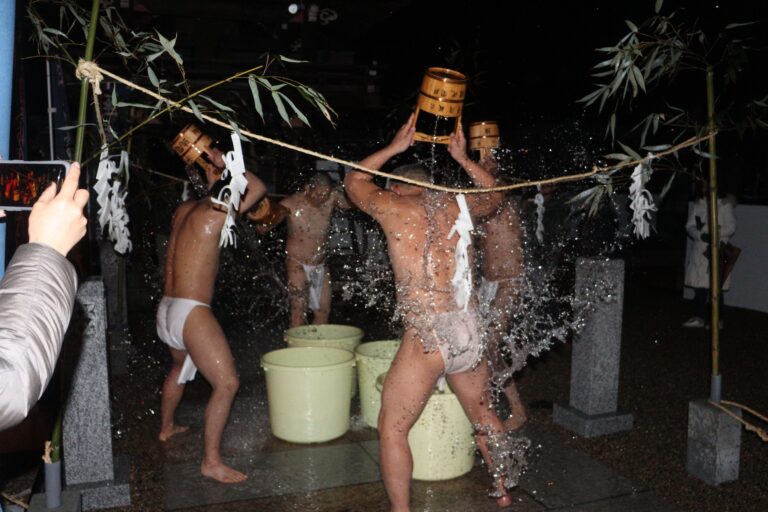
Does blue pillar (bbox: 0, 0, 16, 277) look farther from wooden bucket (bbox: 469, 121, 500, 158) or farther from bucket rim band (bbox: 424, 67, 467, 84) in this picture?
wooden bucket (bbox: 469, 121, 500, 158)

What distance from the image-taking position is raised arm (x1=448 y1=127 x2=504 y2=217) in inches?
144

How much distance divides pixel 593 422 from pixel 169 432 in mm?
3334

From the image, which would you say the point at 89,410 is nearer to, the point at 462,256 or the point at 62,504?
the point at 62,504

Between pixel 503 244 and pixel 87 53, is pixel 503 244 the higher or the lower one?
the lower one

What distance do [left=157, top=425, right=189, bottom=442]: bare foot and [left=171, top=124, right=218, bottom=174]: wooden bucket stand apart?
216cm

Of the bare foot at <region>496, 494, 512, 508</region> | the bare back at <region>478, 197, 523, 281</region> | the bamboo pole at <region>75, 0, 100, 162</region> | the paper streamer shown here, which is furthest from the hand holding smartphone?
the bare back at <region>478, 197, 523, 281</region>

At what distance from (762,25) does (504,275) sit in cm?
865

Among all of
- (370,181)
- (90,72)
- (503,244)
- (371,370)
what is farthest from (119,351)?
(90,72)

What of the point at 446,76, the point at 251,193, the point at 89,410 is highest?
the point at 446,76

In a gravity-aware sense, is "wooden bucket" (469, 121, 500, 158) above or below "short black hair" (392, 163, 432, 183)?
above

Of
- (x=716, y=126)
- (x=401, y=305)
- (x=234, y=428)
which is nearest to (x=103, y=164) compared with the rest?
(x=401, y=305)

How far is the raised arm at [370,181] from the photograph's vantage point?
11.6 feet

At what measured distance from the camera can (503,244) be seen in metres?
5.12

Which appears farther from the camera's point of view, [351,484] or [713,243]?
[351,484]
